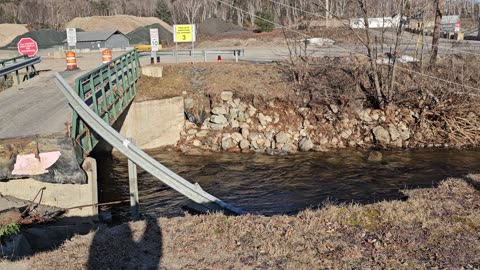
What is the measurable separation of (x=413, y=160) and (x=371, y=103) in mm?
4543

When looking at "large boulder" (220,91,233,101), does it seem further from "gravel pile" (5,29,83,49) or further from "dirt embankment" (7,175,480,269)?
"gravel pile" (5,29,83,49)

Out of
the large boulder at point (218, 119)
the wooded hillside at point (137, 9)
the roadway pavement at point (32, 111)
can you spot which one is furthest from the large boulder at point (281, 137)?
the wooded hillside at point (137, 9)

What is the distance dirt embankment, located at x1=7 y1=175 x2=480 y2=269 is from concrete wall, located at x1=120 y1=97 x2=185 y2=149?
11.9 metres

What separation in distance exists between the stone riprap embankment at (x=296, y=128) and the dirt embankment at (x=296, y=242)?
11078 mm

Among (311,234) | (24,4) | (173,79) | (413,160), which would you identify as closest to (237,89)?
(173,79)

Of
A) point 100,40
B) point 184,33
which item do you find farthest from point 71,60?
point 100,40

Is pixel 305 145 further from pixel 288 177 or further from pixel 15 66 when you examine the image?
pixel 15 66

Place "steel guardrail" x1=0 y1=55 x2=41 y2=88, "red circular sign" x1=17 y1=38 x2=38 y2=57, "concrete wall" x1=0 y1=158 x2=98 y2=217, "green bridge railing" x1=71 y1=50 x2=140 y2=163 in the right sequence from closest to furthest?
1. "concrete wall" x1=0 y1=158 x2=98 y2=217
2. "green bridge railing" x1=71 y1=50 x2=140 y2=163
3. "steel guardrail" x1=0 y1=55 x2=41 y2=88
4. "red circular sign" x1=17 y1=38 x2=38 y2=57

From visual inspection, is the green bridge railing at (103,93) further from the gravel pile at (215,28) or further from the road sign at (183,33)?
the gravel pile at (215,28)

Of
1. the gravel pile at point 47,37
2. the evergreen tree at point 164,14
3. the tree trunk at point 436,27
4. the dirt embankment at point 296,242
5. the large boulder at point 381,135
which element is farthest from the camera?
the evergreen tree at point 164,14

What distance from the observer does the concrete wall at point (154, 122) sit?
18.0 metres

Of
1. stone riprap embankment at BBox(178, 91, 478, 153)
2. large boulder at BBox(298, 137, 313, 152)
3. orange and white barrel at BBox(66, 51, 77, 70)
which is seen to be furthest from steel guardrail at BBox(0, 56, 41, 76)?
large boulder at BBox(298, 137, 313, 152)

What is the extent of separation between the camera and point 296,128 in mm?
18766

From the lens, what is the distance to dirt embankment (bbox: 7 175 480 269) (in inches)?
206
